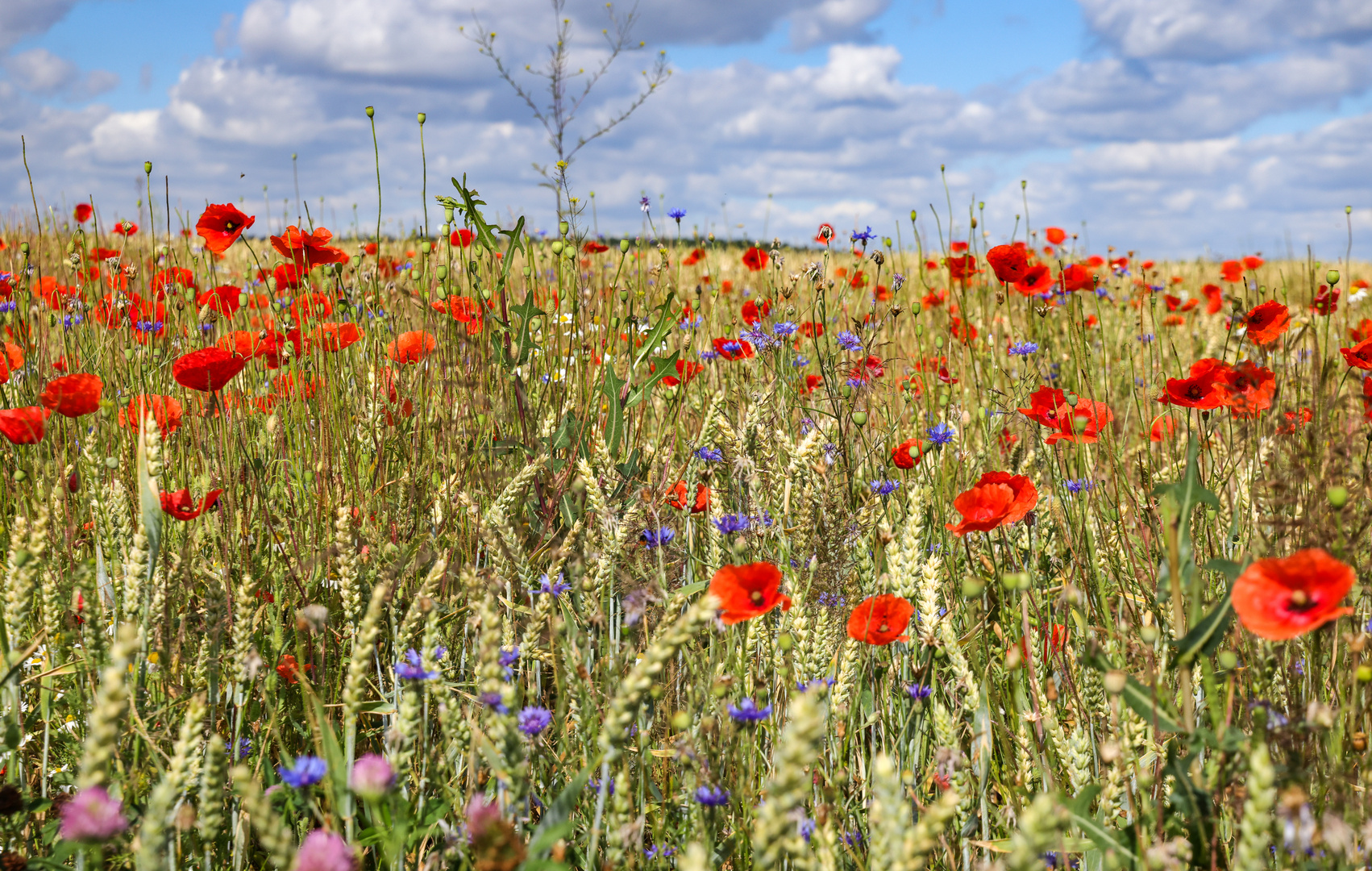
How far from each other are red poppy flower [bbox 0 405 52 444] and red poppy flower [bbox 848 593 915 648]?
1.37m

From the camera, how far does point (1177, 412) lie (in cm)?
294

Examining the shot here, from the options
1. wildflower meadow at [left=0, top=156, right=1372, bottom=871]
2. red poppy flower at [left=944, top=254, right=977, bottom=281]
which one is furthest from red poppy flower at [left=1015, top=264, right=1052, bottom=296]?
red poppy flower at [left=944, top=254, right=977, bottom=281]

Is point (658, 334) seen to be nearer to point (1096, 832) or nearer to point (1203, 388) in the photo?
point (1203, 388)

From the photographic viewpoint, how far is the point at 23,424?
154 cm

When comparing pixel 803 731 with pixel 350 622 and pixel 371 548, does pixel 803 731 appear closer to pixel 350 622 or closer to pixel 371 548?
pixel 350 622

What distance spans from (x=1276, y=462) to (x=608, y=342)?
1.72 m

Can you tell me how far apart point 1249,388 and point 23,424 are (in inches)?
81.7

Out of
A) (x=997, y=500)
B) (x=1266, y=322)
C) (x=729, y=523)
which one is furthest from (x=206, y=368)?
(x=1266, y=322)

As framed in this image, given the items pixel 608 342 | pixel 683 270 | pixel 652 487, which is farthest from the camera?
pixel 683 270

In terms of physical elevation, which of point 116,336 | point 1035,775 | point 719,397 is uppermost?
point 116,336

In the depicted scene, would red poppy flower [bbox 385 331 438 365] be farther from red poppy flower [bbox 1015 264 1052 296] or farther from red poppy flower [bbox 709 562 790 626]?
red poppy flower [bbox 1015 264 1052 296]

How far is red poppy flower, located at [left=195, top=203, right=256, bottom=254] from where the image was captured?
2053mm

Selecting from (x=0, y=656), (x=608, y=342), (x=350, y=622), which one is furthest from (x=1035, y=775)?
(x=608, y=342)

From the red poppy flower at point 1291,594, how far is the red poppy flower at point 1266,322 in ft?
3.60
